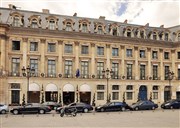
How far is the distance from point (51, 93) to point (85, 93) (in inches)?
231

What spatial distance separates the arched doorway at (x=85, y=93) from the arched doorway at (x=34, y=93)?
6.99 metres

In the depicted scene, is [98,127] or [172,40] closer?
[98,127]

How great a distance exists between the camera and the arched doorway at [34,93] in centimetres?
4372

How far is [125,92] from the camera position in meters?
49.4

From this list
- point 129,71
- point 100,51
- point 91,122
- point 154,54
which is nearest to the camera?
point 91,122

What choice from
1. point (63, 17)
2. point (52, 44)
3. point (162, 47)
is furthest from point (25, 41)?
point (162, 47)

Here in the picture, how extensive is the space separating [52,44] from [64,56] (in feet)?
9.07

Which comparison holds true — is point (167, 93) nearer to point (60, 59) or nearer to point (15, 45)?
point (60, 59)

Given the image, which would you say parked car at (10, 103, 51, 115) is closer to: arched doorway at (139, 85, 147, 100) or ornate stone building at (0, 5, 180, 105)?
ornate stone building at (0, 5, 180, 105)

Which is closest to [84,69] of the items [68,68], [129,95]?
[68,68]

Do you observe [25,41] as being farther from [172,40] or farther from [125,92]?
[172,40]

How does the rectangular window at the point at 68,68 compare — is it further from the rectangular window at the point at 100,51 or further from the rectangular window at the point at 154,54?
the rectangular window at the point at 154,54

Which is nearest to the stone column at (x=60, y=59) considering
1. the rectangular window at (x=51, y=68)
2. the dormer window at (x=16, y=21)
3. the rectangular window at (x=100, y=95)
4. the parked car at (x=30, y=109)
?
the rectangular window at (x=51, y=68)

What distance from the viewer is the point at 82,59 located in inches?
1870
